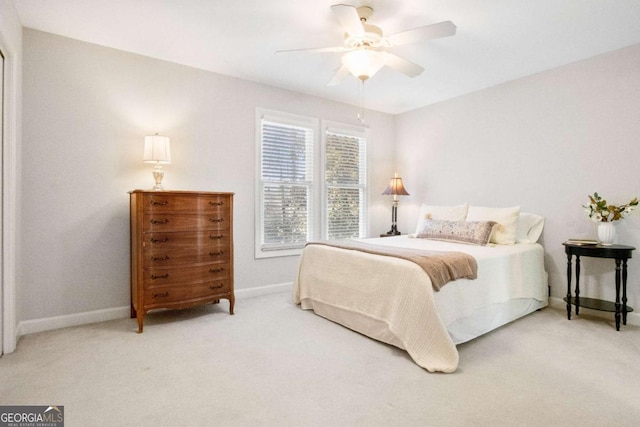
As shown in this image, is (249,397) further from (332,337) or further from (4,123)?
(4,123)

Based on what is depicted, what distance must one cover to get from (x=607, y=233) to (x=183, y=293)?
378 centimetres

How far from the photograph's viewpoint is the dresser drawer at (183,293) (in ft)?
9.19

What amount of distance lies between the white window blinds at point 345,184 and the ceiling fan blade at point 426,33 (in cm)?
218

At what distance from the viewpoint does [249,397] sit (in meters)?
1.81

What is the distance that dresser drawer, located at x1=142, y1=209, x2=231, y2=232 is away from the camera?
280 centimetres

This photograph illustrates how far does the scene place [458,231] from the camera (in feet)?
11.6

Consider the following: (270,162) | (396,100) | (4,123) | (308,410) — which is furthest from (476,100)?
(4,123)

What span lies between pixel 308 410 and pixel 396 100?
4.01m

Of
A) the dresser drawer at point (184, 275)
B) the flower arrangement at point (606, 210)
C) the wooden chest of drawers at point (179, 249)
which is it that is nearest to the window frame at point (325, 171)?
the wooden chest of drawers at point (179, 249)

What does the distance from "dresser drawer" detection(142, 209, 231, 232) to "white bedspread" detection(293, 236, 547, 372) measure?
35.9 inches

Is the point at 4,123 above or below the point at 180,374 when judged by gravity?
above

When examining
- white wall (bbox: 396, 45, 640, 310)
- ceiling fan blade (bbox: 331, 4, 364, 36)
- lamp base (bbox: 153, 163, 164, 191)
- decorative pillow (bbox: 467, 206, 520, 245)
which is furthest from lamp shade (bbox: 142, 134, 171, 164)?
white wall (bbox: 396, 45, 640, 310)

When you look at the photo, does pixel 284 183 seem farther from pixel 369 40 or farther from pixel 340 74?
pixel 369 40

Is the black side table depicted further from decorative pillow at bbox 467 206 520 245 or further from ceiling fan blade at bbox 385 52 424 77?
ceiling fan blade at bbox 385 52 424 77
